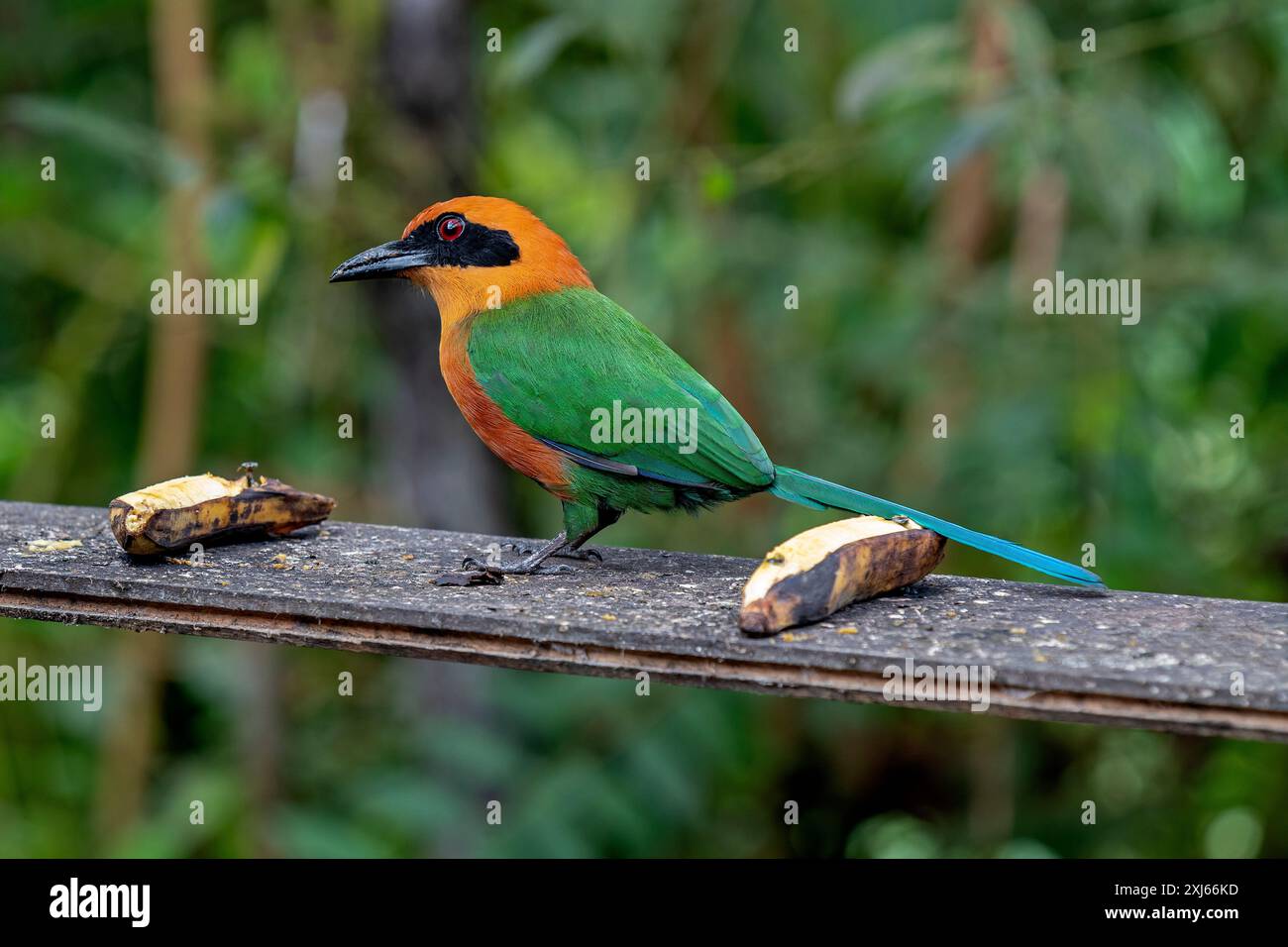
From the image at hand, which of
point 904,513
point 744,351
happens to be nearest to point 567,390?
point 904,513

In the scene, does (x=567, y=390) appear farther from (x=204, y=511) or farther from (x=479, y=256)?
(x=204, y=511)

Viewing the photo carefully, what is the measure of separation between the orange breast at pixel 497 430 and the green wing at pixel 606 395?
0.08ft

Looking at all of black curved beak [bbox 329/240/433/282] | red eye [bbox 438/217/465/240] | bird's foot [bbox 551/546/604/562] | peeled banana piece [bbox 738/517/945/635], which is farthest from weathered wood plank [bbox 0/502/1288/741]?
red eye [bbox 438/217/465/240]

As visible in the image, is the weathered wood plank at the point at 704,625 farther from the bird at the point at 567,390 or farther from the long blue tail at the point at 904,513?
the bird at the point at 567,390

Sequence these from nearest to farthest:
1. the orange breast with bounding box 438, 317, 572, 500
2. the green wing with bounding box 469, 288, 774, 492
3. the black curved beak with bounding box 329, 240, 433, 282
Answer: the green wing with bounding box 469, 288, 774, 492, the orange breast with bounding box 438, 317, 572, 500, the black curved beak with bounding box 329, 240, 433, 282

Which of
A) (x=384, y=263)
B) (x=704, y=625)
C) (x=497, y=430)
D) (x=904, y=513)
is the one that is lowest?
(x=704, y=625)

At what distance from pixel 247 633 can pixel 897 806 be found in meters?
4.14

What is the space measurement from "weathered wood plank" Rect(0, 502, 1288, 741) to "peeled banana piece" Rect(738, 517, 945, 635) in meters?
0.04

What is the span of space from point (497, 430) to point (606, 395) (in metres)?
0.27

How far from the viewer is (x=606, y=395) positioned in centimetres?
312

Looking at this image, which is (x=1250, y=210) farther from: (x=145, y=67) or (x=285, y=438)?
(x=145, y=67)

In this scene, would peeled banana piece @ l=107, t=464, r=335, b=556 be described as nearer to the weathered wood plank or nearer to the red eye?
the weathered wood plank

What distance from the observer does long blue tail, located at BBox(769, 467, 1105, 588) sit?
2.71m

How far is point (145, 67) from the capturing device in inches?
251
